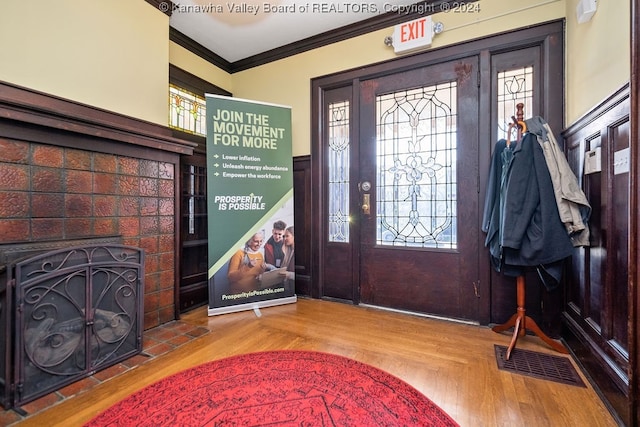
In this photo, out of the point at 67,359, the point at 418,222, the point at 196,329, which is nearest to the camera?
the point at 67,359

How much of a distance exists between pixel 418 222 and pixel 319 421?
6.07 feet

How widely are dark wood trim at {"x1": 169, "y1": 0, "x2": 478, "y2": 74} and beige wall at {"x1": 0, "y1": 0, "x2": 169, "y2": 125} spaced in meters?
0.57

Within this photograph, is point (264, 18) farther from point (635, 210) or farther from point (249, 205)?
point (635, 210)

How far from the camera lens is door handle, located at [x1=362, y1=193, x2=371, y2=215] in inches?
113

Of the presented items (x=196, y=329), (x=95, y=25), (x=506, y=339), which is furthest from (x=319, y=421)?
(x=95, y=25)

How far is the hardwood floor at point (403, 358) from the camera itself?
4.57ft

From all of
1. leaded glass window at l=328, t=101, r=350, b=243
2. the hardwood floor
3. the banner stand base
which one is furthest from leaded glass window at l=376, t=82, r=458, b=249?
the banner stand base

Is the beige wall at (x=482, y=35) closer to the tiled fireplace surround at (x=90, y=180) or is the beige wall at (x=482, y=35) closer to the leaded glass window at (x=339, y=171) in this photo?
the leaded glass window at (x=339, y=171)

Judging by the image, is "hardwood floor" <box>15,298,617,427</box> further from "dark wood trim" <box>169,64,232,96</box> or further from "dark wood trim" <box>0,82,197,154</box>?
"dark wood trim" <box>169,64,232,96</box>

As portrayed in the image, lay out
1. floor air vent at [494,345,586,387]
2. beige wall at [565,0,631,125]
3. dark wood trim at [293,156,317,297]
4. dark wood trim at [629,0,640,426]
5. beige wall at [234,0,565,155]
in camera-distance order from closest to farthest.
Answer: dark wood trim at [629,0,640,426] → beige wall at [565,0,631,125] → floor air vent at [494,345,586,387] → beige wall at [234,0,565,155] → dark wood trim at [293,156,317,297]

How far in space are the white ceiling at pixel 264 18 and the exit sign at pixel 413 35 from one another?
116 mm

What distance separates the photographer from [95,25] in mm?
2102

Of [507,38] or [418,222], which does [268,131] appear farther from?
[507,38]

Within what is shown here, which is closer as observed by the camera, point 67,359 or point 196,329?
point 67,359
